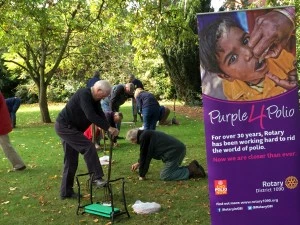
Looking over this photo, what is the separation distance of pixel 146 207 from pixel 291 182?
7.20 ft

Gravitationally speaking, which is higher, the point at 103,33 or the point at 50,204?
the point at 103,33

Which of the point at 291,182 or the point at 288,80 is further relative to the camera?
the point at 291,182

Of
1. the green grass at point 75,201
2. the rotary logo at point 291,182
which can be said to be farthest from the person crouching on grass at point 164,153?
the rotary logo at point 291,182

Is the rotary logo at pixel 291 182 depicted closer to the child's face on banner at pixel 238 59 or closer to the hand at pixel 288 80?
the hand at pixel 288 80

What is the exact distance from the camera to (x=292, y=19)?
12.4ft

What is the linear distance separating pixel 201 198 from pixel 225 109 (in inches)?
105

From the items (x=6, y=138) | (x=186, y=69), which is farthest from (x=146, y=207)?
(x=186, y=69)

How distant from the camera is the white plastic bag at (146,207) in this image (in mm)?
5645

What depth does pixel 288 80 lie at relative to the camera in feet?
12.6

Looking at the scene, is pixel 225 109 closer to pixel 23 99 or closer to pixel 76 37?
pixel 76 37

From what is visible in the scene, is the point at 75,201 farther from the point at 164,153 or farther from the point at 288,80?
the point at 288,80

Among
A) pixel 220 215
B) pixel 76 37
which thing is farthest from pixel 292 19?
pixel 76 37

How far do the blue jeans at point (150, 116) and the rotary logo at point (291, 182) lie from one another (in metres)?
5.09

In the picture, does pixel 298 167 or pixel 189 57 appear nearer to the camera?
pixel 298 167
